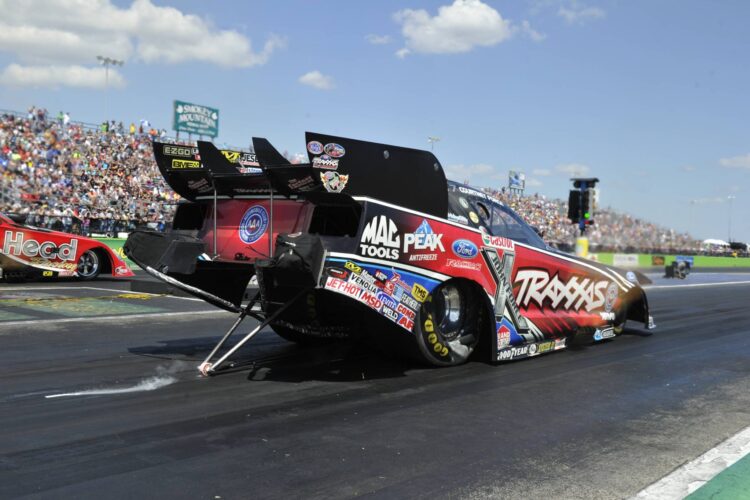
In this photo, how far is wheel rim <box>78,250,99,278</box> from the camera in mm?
16516

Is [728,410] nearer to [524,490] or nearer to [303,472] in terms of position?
[524,490]

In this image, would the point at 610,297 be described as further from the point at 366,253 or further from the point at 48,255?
the point at 48,255

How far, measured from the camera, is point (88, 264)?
54.7 feet

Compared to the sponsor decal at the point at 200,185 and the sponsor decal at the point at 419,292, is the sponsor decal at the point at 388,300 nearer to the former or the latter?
the sponsor decal at the point at 419,292

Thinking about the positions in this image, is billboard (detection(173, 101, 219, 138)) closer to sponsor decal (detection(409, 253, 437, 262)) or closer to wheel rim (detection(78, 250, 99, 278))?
wheel rim (detection(78, 250, 99, 278))

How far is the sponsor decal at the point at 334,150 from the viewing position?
5328mm

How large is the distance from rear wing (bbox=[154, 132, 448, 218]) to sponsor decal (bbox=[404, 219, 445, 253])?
0.18 metres

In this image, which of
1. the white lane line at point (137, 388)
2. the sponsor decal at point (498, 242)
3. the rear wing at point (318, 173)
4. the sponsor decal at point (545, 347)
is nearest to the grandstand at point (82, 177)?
the sponsor decal at point (545, 347)

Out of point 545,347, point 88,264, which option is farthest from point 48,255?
point 545,347

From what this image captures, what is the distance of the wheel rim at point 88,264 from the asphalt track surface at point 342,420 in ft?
27.1

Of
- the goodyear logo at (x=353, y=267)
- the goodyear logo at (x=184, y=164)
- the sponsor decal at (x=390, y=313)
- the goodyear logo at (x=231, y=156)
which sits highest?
the goodyear logo at (x=231, y=156)

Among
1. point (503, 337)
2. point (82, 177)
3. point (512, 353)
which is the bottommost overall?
point (512, 353)

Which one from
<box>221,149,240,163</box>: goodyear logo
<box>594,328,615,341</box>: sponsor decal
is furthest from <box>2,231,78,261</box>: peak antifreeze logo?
<box>594,328,615,341</box>: sponsor decal

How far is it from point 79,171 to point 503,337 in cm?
2662
